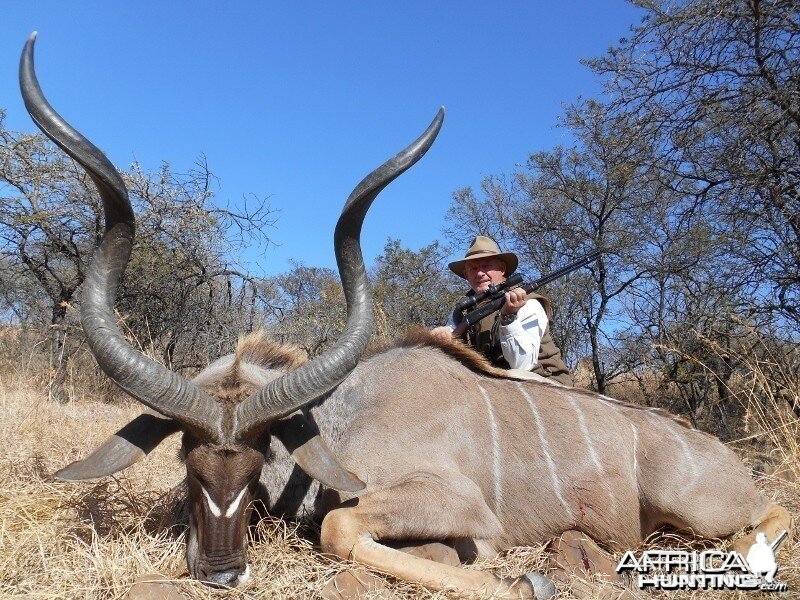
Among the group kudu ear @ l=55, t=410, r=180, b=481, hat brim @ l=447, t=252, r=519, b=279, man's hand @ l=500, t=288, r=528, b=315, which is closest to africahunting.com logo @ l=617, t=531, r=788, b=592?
man's hand @ l=500, t=288, r=528, b=315

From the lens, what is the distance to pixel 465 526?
8.84 feet

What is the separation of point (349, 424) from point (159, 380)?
973mm

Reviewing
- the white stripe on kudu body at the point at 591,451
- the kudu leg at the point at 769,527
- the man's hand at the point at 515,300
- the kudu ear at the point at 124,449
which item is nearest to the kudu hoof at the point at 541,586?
the white stripe on kudu body at the point at 591,451

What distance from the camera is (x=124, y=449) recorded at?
8.01ft

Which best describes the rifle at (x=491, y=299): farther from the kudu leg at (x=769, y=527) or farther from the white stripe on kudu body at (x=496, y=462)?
the kudu leg at (x=769, y=527)

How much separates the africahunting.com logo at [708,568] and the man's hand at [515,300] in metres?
1.51

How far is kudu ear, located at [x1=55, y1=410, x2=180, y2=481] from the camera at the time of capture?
92.2 inches

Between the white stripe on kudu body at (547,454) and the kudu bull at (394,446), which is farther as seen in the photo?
the white stripe on kudu body at (547,454)

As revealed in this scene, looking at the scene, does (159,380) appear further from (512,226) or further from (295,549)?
(512,226)

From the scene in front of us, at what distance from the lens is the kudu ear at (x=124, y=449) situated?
2.34 metres

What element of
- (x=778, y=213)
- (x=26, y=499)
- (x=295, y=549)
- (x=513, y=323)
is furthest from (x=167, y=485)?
(x=778, y=213)

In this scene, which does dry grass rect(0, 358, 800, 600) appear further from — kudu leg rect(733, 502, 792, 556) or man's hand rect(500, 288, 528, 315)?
man's hand rect(500, 288, 528, 315)

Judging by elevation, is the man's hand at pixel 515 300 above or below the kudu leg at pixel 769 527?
above


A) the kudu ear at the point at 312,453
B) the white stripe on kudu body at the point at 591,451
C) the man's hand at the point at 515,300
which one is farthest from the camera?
the man's hand at the point at 515,300
